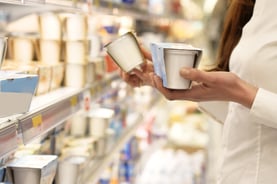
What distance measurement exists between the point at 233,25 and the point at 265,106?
533mm

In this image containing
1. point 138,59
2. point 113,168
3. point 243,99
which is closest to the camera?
point 243,99

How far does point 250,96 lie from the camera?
1.22m

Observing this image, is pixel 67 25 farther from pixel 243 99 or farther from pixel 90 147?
pixel 243 99

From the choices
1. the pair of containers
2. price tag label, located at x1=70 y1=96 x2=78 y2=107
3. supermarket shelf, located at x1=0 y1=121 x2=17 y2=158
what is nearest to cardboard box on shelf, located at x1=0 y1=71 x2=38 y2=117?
supermarket shelf, located at x1=0 y1=121 x2=17 y2=158

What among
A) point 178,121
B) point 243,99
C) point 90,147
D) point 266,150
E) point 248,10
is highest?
point 248,10

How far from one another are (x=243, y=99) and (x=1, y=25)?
3.92ft

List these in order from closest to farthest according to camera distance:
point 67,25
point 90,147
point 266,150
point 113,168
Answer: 1. point 266,150
2. point 67,25
3. point 90,147
4. point 113,168

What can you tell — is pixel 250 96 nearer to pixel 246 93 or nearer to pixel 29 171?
pixel 246 93

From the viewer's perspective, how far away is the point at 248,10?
165cm

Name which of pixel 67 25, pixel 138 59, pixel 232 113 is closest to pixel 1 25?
pixel 67 25

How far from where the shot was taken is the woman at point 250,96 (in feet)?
3.98

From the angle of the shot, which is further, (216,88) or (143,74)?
(143,74)

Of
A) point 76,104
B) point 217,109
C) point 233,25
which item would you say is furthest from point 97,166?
point 233,25

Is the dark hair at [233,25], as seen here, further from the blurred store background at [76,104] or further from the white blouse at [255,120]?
the blurred store background at [76,104]
